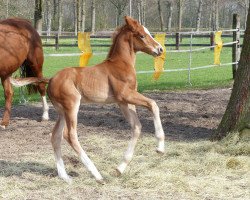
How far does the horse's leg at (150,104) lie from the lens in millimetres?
5434

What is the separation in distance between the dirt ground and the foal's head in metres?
2.34

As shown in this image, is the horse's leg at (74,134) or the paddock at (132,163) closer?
the paddock at (132,163)

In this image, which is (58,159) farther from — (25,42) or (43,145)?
(25,42)

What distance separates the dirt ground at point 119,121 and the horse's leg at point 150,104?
2145 millimetres

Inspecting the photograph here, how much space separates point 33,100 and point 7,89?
2702 mm

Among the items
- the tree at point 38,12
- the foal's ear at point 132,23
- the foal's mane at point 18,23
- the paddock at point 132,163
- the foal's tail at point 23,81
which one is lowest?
the paddock at point 132,163

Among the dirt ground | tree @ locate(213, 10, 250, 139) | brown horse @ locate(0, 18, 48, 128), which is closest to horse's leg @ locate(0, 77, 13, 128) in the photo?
brown horse @ locate(0, 18, 48, 128)

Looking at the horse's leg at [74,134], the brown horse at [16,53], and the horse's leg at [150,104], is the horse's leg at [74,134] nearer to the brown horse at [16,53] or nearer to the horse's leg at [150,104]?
the horse's leg at [150,104]

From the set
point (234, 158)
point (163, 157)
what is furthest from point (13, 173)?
point (234, 158)

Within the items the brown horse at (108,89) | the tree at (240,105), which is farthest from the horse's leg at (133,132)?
the tree at (240,105)

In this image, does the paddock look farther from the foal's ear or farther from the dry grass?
the foal's ear

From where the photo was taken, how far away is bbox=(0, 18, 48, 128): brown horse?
9.23 meters

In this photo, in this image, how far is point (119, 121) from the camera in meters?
9.33

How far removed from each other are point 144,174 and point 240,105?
2.21 m
